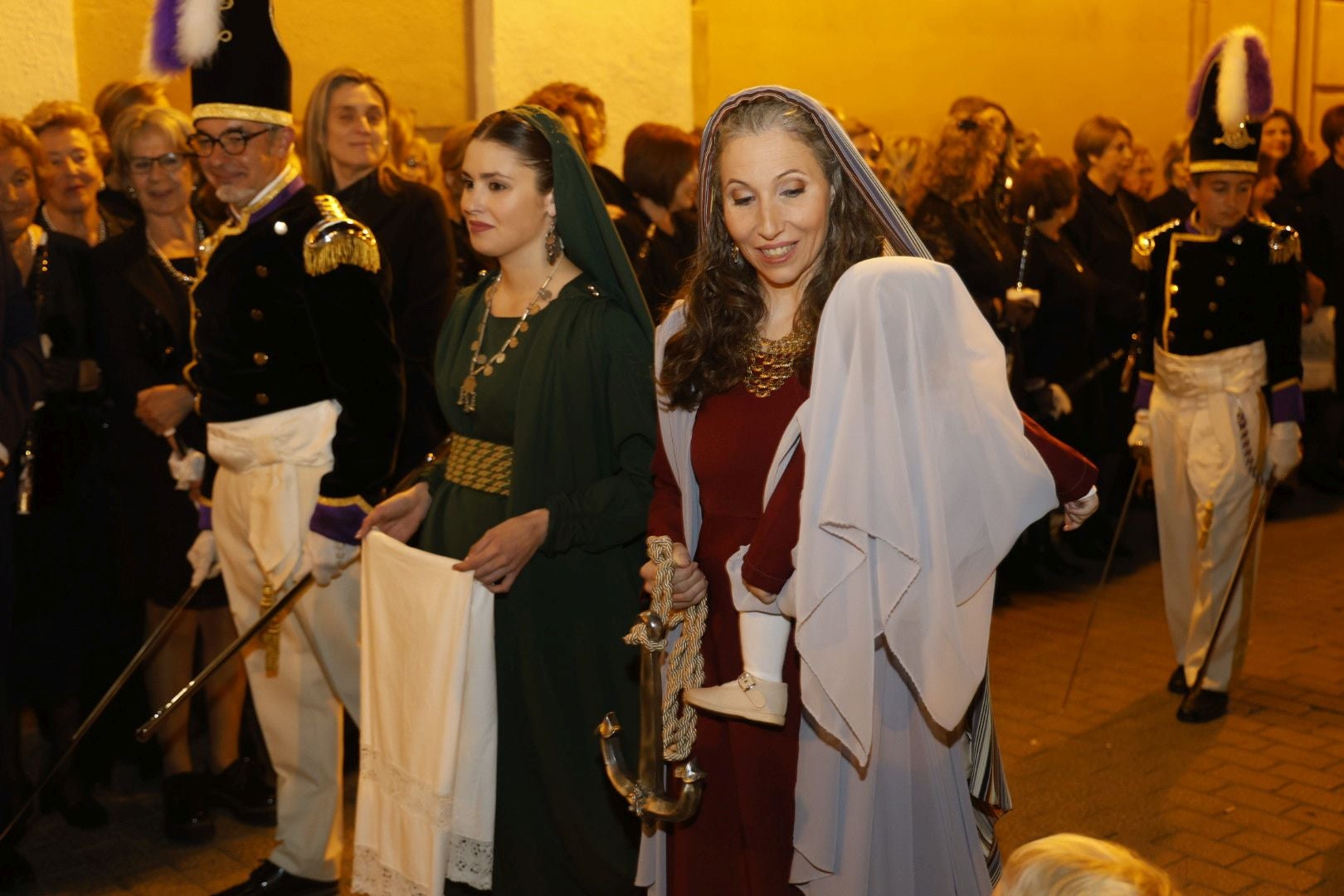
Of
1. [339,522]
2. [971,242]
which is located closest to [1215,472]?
[971,242]

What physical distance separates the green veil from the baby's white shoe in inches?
40.3

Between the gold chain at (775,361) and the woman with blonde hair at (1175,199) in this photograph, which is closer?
the gold chain at (775,361)

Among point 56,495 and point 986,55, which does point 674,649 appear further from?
point 986,55

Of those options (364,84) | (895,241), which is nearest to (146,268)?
(364,84)

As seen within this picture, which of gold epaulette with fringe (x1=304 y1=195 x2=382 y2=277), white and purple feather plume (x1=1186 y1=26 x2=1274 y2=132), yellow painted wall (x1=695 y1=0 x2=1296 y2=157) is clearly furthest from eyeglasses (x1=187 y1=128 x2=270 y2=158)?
yellow painted wall (x1=695 y1=0 x2=1296 y2=157)

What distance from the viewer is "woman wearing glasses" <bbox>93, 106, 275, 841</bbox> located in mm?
4934

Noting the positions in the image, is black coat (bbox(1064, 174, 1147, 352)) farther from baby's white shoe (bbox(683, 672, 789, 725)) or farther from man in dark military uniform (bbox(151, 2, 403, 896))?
baby's white shoe (bbox(683, 672, 789, 725))

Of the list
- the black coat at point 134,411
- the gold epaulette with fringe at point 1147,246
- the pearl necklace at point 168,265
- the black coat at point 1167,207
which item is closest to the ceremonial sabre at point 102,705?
the black coat at point 134,411

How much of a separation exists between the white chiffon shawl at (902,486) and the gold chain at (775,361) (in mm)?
293

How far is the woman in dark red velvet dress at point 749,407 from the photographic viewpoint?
287cm

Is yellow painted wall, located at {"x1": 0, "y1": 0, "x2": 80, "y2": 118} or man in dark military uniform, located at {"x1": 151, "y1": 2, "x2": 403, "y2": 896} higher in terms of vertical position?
yellow painted wall, located at {"x1": 0, "y1": 0, "x2": 80, "y2": 118}

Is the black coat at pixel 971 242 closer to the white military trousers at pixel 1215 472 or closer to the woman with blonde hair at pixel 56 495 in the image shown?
the white military trousers at pixel 1215 472

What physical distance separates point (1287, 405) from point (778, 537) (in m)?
3.62

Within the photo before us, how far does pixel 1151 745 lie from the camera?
550 centimetres
